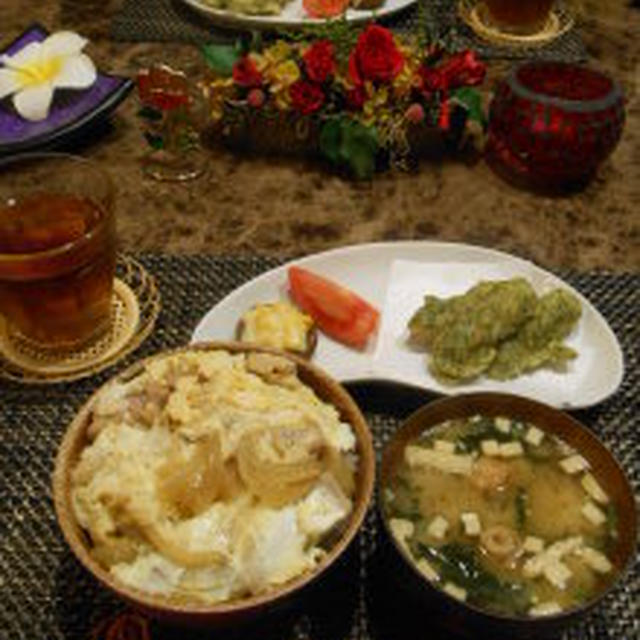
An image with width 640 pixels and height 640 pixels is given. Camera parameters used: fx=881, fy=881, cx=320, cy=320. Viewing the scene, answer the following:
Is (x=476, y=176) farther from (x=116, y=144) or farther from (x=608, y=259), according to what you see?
(x=116, y=144)

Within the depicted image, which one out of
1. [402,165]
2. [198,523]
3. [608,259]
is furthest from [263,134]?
[198,523]

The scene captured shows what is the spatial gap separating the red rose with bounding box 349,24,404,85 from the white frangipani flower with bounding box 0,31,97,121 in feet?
2.12

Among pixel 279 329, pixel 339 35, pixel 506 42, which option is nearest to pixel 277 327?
pixel 279 329

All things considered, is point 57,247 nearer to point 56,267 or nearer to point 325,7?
point 56,267

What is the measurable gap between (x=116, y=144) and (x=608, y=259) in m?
1.19

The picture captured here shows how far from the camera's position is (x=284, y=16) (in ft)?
8.00

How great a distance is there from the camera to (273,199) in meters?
2.02

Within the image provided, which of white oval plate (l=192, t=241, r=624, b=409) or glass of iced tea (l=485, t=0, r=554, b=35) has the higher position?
glass of iced tea (l=485, t=0, r=554, b=35)

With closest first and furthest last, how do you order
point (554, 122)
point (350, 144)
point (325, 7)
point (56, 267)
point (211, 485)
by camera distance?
point (211, 485) → point (56, 267) → point (554, 122) → point (350, 144) → point (325, 7)

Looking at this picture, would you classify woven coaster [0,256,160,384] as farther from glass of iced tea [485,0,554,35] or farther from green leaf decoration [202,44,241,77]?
glass of iced tea [485,0,554,35]

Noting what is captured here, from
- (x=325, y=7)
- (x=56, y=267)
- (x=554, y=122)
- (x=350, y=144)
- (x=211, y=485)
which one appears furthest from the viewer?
(x=325, y=7)

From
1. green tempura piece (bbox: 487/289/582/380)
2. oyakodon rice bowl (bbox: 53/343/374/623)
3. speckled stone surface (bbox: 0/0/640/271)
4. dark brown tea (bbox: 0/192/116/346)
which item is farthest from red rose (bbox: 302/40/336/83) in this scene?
oyakodon rice bowl (bbox: 53/343/374/623)

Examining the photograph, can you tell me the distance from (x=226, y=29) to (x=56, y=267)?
4.26 ft

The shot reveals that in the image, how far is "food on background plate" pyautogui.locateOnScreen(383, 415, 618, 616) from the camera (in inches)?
44.1
